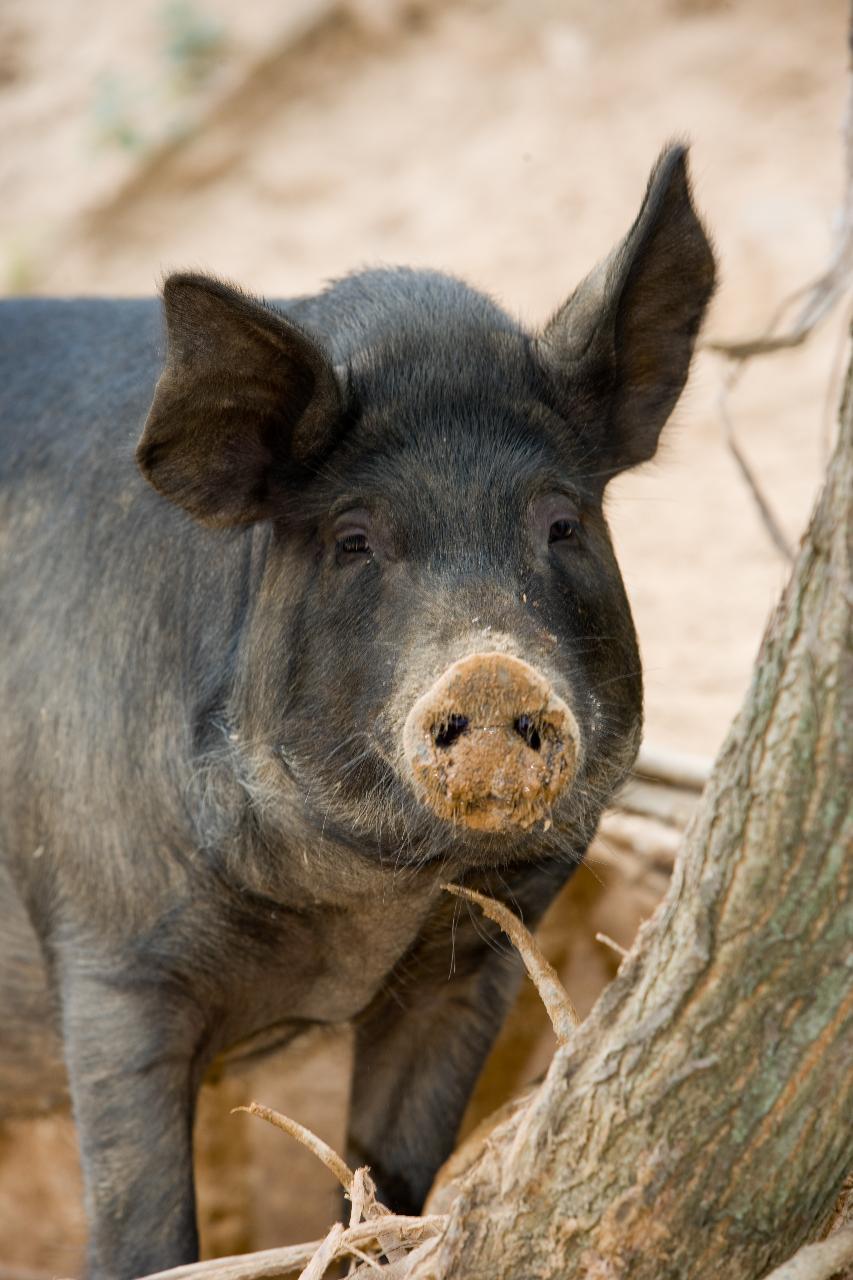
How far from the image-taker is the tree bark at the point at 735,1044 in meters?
2.12

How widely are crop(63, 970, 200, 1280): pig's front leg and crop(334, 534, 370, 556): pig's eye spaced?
1093 mm

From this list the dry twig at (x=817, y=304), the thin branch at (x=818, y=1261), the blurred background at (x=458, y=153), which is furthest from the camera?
the blurred background at (x=458, y=153)

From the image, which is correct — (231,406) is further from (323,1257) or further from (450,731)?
(323,1257)

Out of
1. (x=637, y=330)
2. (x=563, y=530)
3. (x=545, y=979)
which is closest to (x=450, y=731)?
(x=545, y=979)

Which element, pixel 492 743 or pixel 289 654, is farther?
pixel 289 654

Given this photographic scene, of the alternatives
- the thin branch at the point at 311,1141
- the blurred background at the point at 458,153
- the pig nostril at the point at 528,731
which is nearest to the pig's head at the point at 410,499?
the pig nostril at the point at 528,731

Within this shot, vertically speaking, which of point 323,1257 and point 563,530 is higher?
point 563,530

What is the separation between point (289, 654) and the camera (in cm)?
331

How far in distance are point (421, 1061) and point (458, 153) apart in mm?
7771

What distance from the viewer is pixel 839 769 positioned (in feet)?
6.91

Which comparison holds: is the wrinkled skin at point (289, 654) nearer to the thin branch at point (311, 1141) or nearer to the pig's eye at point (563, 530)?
the pig's eye at point (563, 530)

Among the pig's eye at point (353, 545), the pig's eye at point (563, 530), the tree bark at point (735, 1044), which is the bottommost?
the tree bark at point (735, 1044)

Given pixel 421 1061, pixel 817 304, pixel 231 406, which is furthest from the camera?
pixel 817 304

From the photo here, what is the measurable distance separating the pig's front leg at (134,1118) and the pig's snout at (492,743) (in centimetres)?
125
